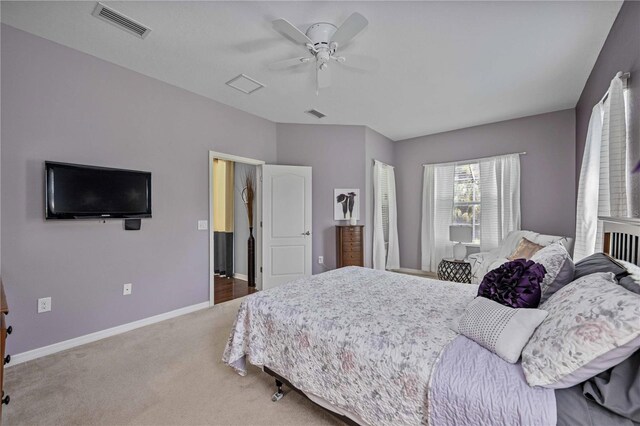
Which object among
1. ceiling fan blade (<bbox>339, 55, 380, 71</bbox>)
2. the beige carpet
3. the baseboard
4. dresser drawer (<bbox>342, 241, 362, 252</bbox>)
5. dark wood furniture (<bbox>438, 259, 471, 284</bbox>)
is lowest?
the beige carpet

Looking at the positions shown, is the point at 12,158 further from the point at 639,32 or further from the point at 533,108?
the point at 533,108

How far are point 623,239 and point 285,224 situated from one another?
3.65 meters

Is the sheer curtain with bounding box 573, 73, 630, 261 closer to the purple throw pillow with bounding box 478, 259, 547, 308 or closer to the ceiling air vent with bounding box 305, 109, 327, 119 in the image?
the purple throw pillow with bounding box 478, 259, 547, 308

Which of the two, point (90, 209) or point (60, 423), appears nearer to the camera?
point (60, 423)

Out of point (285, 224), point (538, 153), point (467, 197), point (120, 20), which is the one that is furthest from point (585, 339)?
point (467, 197)

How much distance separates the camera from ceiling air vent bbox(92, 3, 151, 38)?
81.6 inches

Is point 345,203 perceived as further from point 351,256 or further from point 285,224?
point 285,224

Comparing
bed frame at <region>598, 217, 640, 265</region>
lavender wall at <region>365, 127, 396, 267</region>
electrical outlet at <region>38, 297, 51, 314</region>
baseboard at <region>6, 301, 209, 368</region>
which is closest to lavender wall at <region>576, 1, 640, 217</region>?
bed frame at <region>598, 217, 640, 265</region>

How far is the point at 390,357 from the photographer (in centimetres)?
126

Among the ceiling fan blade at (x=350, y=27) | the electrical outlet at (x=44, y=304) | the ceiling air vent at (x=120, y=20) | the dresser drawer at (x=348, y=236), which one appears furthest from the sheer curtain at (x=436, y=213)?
the electrical outlet at (x=44, y=304)

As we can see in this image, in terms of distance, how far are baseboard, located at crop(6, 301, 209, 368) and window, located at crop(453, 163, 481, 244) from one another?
4491mm

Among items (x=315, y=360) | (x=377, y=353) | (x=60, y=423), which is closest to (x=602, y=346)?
(x=377, y=353)

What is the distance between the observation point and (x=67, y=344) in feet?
8.25

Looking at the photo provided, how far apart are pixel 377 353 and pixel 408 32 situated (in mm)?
2400
